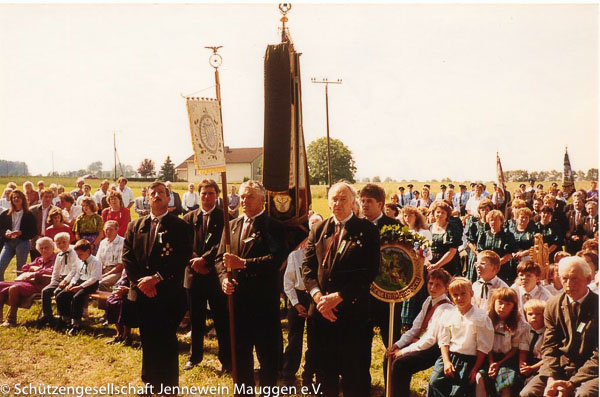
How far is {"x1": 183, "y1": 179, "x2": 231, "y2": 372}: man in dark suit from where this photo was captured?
4.64 m

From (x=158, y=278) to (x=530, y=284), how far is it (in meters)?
3.29

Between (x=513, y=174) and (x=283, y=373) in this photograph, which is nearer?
(x=283, y=373)

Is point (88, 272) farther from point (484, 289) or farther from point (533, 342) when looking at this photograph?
point (533, 342)

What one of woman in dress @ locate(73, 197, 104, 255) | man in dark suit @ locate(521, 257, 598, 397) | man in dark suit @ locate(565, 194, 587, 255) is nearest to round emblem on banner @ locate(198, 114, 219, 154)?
man in dark suit @ locate(521, 257, 598, 397)

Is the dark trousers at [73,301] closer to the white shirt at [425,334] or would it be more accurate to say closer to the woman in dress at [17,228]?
the woman in dress at [17,228]

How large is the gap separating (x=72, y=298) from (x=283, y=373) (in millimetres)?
3260

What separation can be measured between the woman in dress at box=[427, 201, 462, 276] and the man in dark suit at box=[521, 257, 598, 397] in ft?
6.30

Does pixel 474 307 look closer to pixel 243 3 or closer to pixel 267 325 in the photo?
pixel 267 325

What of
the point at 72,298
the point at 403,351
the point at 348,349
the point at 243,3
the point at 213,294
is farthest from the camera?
the point at 72,298

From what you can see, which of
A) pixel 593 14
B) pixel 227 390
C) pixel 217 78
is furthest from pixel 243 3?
pixel 227 390

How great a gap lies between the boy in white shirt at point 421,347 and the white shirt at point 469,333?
0.13 m

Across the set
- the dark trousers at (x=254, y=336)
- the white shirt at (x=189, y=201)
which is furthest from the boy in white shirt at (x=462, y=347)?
the white shirt at (x=189, y=201)

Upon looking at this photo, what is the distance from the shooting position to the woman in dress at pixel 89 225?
7645 millimetres

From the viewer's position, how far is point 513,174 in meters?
11.0
